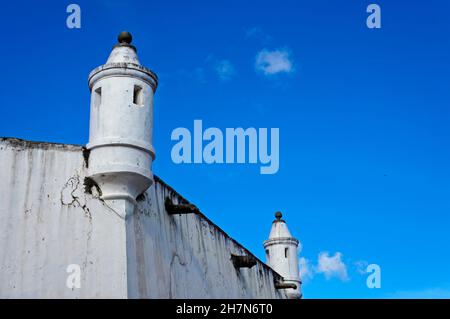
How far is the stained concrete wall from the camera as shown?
8.77 m

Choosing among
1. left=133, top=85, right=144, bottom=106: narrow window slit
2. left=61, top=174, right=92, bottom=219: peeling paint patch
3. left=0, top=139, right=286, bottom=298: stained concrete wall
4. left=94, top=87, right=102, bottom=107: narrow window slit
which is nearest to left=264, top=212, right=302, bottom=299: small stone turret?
left=0, top=139, right=286, bottom=298: stained concrete wall

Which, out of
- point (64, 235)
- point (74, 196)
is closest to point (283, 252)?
point (74, 196)

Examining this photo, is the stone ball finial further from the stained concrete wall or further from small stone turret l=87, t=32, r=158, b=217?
the stained concrete wall

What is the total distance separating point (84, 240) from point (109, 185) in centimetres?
93

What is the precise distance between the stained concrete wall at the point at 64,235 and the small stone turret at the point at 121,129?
0.34 m

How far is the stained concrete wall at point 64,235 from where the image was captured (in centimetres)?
877

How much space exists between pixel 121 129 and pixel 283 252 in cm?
1154

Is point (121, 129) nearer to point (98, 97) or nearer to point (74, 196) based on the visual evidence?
point (98, 97)

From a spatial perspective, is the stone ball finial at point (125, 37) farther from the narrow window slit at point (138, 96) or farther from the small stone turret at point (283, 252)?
the small stone turret at point (283, 252)

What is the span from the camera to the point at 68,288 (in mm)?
8781

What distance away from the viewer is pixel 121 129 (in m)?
9.50

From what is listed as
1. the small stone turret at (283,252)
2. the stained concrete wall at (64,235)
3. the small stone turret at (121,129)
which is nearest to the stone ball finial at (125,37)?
the small stone turret at (121,129)
